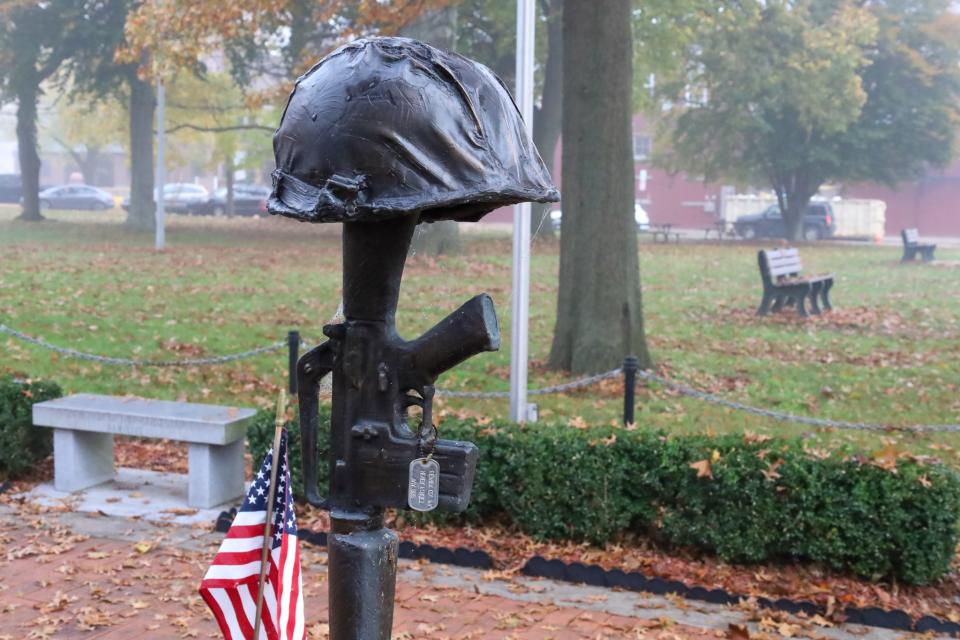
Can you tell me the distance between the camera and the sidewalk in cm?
524

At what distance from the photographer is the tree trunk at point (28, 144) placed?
27.6m

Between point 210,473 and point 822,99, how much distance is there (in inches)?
1083

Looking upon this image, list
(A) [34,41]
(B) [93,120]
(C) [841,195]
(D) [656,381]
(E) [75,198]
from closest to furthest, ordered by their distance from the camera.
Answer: (D) [656,381] < (A) [34,41] < (B) [93,120] < (C) [841,195] < (E) [75,198]

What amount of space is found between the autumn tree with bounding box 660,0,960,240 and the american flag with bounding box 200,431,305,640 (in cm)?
2943

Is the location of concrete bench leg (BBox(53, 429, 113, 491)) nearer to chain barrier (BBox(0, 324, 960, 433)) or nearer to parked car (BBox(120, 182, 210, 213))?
chain barrier (BBox(0, 324, 960, 433))

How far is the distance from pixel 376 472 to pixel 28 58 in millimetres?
25797

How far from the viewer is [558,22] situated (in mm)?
23141

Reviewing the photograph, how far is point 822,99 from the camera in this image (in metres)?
30.9

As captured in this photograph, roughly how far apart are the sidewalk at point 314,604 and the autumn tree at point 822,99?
27379 millimetres

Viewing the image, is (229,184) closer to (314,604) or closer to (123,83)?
(123,83)

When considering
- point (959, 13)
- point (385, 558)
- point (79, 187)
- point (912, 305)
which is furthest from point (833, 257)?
point (79, 187)

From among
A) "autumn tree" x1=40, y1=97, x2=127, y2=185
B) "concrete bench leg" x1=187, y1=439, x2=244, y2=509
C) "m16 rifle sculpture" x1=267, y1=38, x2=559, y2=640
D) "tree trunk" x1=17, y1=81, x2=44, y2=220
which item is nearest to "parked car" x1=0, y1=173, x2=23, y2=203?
"autumn tree" x1=40, y1=97, x2=127, y2=185

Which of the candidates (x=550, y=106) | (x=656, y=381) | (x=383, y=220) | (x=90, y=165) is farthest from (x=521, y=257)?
(x=90, y=165)

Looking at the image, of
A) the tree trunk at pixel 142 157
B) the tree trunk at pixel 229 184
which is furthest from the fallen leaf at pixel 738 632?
the tree trunk at pixel 229 184
